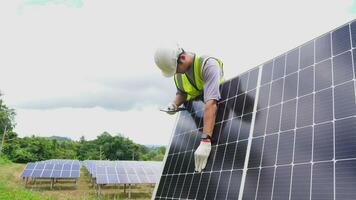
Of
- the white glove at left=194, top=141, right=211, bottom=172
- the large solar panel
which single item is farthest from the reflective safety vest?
the white glove at left=194, top=141, right=211, bottom=172

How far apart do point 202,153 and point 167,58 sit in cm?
207

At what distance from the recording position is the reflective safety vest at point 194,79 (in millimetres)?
7098

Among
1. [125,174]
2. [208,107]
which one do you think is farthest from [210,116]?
[125,174]

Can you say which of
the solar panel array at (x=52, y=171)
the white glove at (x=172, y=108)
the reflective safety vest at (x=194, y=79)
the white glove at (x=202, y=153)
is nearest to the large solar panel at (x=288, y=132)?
the white glove at (x=202, y=153)

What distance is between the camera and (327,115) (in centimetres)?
441

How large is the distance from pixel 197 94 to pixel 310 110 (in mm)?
3500

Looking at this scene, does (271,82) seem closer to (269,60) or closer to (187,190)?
(269,60)

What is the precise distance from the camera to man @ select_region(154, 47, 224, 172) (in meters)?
6.33

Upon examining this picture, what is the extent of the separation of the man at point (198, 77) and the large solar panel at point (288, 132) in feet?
0.70

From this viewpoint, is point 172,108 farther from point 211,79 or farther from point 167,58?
point 211,79

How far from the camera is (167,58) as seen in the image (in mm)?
7105

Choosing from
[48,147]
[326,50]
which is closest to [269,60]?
[326,50]

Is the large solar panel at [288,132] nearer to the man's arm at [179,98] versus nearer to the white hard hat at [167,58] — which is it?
the white hard hat at [167,58]

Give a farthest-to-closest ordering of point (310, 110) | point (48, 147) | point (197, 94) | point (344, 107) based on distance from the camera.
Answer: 1. point (48, 147)
2. point (197, 94)
3. point (310, 110)
4. point (344, 107)
